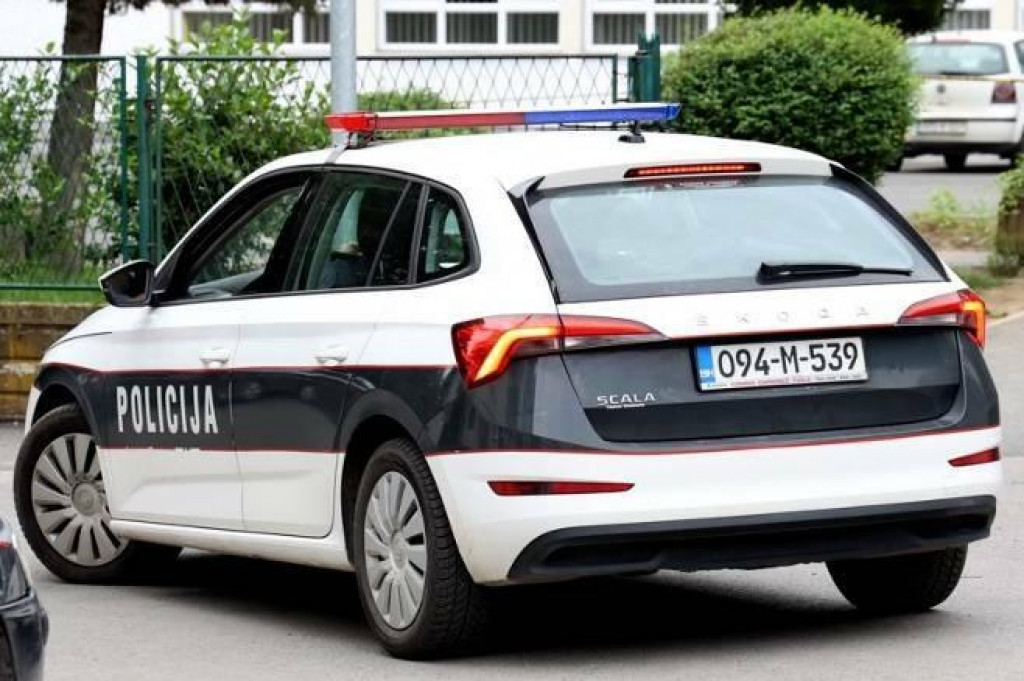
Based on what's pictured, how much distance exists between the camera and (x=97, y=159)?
14070 mm

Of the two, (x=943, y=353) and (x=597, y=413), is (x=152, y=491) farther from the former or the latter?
(x=943, y=353)

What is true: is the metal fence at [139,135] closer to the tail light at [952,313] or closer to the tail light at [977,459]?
the tail light at [952,313]

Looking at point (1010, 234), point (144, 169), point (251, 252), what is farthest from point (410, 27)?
point (251, 252)

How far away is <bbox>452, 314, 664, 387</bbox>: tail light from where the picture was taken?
679 centimetres

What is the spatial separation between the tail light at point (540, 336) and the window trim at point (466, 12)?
32.6m

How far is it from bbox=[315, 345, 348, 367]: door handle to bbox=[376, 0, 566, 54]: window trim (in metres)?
32.0

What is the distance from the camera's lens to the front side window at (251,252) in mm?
8078

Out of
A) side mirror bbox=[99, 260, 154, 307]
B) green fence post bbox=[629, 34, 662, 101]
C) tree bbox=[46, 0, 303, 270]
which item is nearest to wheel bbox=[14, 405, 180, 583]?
side mirror bbox=[99, 260, 154, 307]

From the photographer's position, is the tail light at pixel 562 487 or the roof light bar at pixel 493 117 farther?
the roof light bar at pixel 493 117

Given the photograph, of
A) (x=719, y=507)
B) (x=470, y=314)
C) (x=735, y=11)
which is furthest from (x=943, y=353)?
(x=735, y=11)

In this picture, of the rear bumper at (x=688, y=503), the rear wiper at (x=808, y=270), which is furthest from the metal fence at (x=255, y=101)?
the rear bumper at (x=688, y=503)

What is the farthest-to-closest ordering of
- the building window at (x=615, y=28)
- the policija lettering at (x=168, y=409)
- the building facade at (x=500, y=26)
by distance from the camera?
the building window at (x=615, y=28)
the building facade at (x=500, y=26)
the policija lettering at (x=168, y=409)

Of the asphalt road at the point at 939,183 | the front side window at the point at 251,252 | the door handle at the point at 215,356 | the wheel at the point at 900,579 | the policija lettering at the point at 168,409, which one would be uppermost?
the front side window at the point at 251,252

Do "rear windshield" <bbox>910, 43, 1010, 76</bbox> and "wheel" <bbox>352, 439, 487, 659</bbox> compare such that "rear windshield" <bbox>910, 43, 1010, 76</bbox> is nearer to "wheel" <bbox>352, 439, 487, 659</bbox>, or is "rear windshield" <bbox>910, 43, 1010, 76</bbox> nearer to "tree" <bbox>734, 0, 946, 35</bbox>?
"tree" <bbox>734, 0, 946, 35</bbox>
